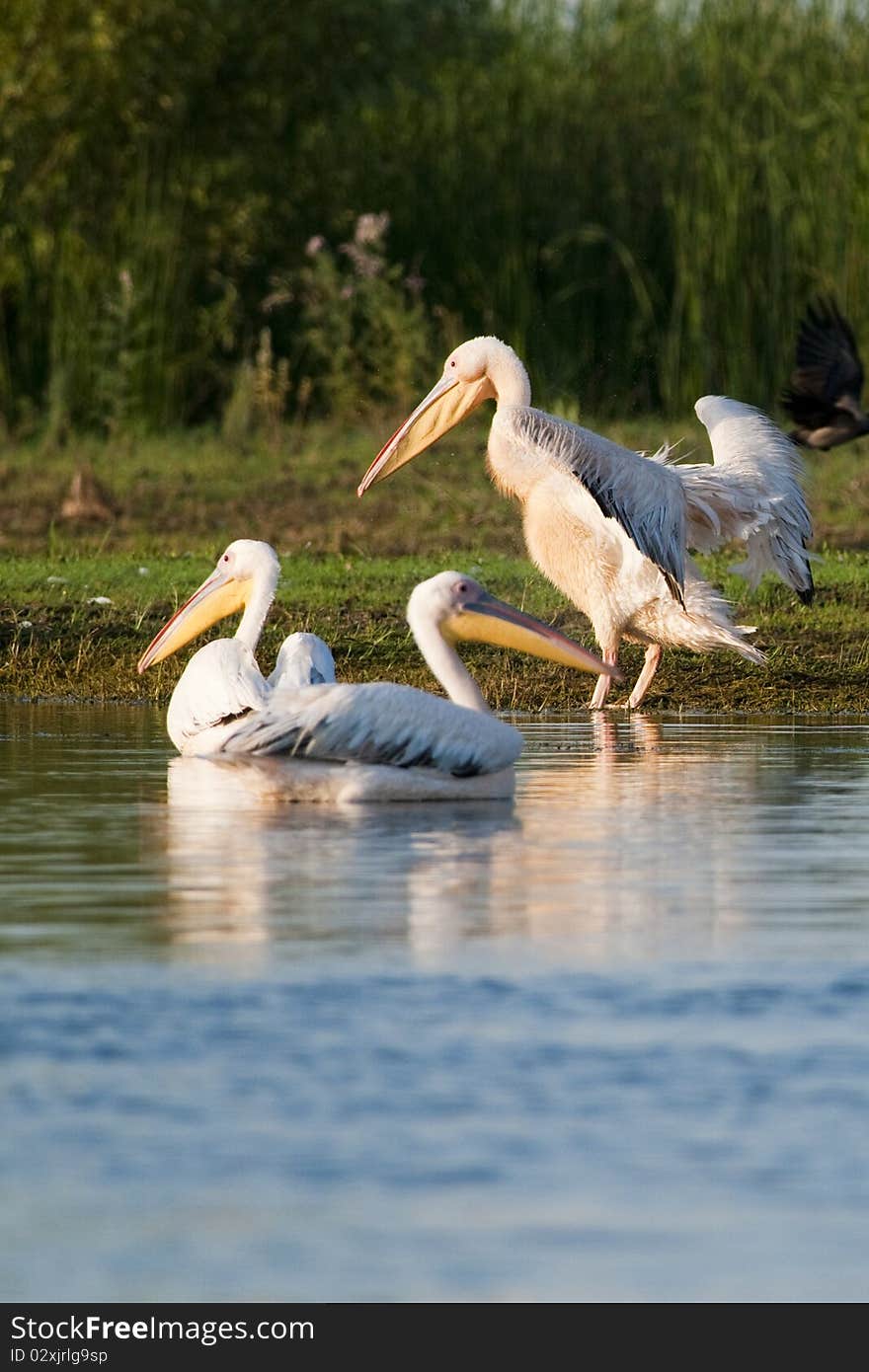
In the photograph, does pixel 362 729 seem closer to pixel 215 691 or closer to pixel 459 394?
pixel 215 691

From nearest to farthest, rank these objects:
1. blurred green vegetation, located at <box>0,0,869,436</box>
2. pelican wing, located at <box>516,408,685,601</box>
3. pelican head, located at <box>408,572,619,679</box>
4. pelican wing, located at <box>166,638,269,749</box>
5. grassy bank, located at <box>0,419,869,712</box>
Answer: pelican wing, located at <box>166,638,269,749</box> < pelican head, located at <box>408,572,619,679</box> < pelican wing, located at <box>516,408,685,601</box> < grassy bank, located at <box>0,419,869,712</box> < blurred green vegetation, located at <box>0,0,869,436</box>

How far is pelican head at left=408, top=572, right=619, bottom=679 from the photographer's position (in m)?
8.07

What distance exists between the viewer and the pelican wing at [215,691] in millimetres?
7742

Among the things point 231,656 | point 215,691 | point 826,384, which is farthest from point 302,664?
point 826,384

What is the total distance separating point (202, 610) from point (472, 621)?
1.58 metres

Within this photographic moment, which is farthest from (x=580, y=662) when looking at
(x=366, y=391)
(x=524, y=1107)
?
(x=366, y=391)

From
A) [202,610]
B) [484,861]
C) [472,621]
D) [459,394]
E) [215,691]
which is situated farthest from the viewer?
[459,394]

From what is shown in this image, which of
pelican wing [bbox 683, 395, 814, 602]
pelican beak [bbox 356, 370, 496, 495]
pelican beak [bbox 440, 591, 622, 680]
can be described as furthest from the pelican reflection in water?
pelican beak [bbox 356, 370, 496, 495]

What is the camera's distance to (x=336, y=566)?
1280cm

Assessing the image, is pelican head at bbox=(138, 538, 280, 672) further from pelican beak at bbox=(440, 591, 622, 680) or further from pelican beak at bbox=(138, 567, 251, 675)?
pelican beak at bbox=(440, 591, 622, 680)

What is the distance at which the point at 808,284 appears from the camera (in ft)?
57.9

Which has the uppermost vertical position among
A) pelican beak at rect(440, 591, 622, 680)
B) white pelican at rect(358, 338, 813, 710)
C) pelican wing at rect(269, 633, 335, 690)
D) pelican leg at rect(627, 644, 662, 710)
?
white pelican at rect(358, 338, 813, 710)

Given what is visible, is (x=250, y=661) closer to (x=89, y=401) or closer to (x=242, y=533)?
(x=242, y=533)

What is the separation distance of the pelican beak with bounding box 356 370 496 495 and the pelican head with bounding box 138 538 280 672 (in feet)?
4.24
